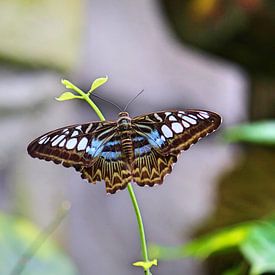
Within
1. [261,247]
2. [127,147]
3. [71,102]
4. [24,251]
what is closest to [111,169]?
[127,147]

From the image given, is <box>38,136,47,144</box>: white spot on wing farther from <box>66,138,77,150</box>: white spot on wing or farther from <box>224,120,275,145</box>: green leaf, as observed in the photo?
<box>224,120,275,145</box>: green leaf

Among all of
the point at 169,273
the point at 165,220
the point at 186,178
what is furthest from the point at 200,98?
the point at 169,273

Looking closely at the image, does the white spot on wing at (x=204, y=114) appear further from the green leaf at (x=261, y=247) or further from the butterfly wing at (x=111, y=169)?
the green leaf at (x=261, y=247)

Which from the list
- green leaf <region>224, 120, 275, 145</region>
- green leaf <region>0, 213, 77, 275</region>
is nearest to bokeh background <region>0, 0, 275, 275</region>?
green leaf <region>0, 213, 77, 275</region>

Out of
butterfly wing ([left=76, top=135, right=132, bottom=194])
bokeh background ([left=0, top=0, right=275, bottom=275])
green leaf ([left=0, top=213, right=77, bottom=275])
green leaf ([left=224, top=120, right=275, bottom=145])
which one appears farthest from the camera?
bokeh background ([left=0, top=0, right=275, bottom=275])

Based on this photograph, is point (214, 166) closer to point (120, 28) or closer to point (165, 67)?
point (165, 67)

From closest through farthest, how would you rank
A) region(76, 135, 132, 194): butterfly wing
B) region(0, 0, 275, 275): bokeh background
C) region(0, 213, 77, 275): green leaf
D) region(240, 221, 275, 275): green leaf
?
region(76, 135, 132, 194): butterfly wing < region(240, 221, 275, 275): green leaf < region(0, 213, 77, 275): green leaf < region(0, 0, 275, 275): bokeh background

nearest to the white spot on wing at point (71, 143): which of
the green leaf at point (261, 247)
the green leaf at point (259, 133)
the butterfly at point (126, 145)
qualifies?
the butterfly at point (126, 145)

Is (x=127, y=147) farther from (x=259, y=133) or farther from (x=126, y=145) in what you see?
(x=259, y=133)
